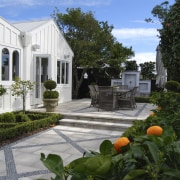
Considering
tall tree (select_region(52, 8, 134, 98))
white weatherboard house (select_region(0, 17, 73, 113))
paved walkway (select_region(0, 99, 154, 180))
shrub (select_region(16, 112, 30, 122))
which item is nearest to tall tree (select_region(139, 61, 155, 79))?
tall tree (select_region(52, 8, 134, 98))

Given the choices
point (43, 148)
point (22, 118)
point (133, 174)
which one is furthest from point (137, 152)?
point (22, 118)

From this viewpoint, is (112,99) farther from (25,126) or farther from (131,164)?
(131,164)

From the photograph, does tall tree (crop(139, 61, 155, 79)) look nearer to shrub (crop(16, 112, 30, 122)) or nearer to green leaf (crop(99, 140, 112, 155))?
shrub (crop(16, 112, 30, 122))

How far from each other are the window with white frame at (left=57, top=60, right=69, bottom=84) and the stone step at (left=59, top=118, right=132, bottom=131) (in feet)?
14.8

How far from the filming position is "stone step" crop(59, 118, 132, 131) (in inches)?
299

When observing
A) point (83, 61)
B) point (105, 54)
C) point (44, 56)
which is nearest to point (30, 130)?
point (44, 56)

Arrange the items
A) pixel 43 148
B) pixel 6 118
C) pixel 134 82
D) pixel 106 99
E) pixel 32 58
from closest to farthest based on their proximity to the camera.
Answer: pixel 43 148 < pixel 6 118 < pixel 106 99 < pixel 32 58 < pixel 134 82

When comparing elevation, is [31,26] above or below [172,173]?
above

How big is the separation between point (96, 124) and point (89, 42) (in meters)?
8.34

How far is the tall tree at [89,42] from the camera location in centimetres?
1534

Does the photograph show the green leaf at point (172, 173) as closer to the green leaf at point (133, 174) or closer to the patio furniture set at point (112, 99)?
the green leaf at point (133, 174)

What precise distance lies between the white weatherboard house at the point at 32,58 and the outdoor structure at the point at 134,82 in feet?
16.6

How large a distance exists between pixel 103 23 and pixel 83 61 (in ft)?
10.6

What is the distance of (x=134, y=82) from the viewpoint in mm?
17125
